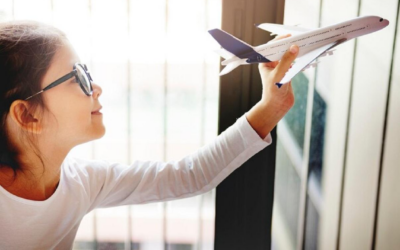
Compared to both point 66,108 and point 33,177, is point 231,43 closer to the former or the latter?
point 66,108

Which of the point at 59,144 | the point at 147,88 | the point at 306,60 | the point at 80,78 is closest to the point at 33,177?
the point at 59,144

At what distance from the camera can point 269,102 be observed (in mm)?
1021

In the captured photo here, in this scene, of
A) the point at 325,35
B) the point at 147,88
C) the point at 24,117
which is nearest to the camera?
the point at 325,35

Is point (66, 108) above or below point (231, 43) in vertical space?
below

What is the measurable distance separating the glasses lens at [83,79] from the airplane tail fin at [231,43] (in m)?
0.33

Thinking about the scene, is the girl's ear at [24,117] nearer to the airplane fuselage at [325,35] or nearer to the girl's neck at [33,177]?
the girl's neck at [33,177]

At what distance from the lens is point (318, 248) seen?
1282mm

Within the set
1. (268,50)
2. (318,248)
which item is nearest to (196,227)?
(318,248)

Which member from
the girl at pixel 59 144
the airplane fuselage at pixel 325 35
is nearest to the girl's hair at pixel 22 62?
the girl at pixel 59 144

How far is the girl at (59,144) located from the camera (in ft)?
3.15

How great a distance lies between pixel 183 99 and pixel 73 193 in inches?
17.0

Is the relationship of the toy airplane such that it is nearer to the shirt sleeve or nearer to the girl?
the girl

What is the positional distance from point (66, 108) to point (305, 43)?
0.60m

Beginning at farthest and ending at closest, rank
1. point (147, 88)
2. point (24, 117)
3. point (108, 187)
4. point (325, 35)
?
point (147, 88)
point (108, 187)
point (24, 117)
point (325, 35)
